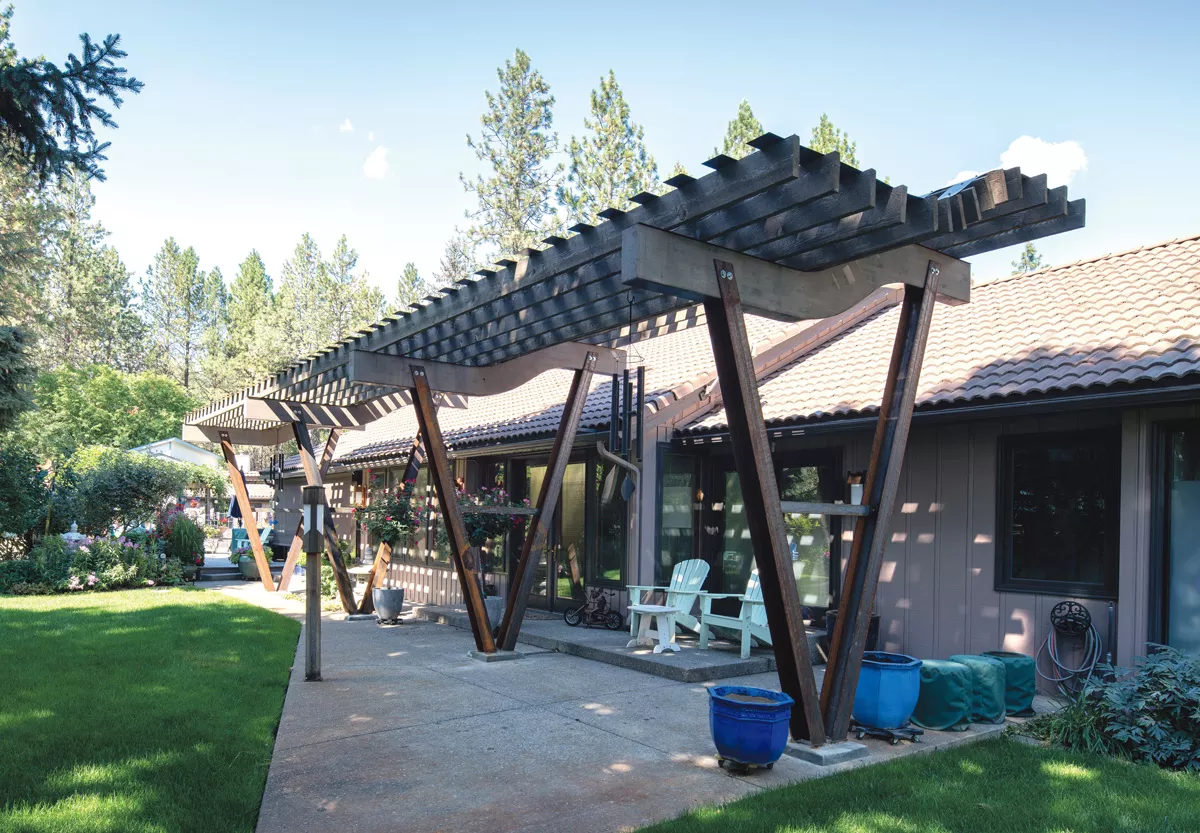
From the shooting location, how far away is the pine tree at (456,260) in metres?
32.6

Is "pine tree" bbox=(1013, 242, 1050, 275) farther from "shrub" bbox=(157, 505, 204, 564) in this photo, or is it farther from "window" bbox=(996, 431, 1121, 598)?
"shrub" bbox=(157, 505, 204, 564)

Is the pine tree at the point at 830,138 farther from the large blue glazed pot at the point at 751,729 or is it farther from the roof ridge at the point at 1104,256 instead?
the large blue glazed pot at the point at 751,729

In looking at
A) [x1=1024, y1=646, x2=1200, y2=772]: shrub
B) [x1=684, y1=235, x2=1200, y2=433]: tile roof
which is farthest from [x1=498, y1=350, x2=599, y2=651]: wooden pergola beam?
[x1=1024, y1=646, x2=1200, y2=772]: shrub

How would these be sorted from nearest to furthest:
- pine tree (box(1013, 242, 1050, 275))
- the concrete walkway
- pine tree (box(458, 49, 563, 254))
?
1. the concrete walkway
2. pine tree (box(458, 49, 563, 254))
3. pine tree (box(1013, 242, 1050, 275))

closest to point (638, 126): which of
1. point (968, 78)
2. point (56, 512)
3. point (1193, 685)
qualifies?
point (968, 78)

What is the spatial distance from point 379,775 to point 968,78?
453 inches

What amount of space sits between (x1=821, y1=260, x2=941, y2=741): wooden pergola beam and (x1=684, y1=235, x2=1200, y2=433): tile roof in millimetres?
1531

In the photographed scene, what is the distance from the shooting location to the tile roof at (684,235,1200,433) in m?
6.20

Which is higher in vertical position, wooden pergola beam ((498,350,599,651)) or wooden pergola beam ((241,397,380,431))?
wooden pergola beam ((241,397,380,431))

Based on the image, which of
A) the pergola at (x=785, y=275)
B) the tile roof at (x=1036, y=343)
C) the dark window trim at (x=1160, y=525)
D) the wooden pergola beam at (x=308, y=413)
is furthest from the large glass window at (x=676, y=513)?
the wooden pergola beam at (x=308, y=413)

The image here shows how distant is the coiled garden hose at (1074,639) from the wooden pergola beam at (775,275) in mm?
2465

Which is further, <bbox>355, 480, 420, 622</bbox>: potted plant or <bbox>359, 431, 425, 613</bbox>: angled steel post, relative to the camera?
<bbox>359, 431, 425, 613</bbox>: angled steel post

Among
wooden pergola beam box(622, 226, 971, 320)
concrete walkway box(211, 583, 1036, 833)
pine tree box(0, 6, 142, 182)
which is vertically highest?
pine tree box(0, 6, 142, 182)

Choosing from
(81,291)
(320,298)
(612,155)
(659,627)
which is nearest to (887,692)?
(659,627)
